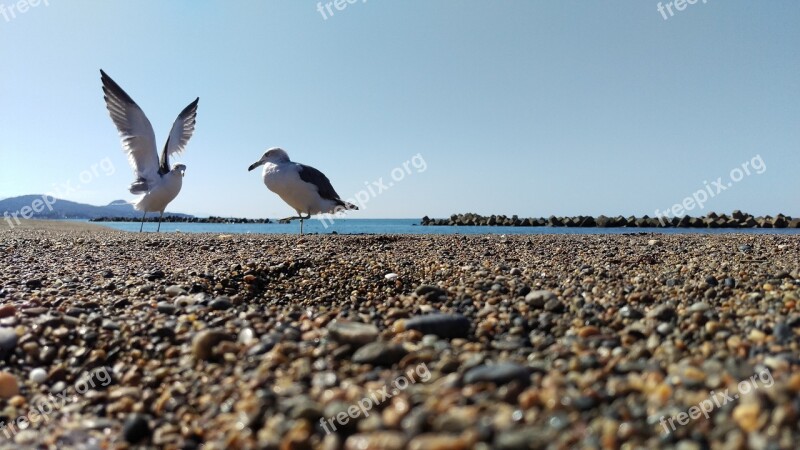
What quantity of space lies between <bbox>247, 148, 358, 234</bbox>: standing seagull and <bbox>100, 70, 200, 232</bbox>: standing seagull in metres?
3.07

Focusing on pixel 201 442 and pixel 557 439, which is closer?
pixel 557 439

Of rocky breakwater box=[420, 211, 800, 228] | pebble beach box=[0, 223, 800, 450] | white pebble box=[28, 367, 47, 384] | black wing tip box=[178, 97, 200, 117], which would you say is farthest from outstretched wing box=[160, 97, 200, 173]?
rocky breakwater box=[420, 211, 800, 228]

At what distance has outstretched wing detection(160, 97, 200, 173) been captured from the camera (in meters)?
14.1

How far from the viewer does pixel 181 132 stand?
1461cm

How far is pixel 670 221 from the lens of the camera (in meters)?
31.4

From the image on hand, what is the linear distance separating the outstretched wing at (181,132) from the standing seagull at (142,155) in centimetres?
26

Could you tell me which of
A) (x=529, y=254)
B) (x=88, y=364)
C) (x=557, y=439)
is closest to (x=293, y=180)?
(x=529, y=254)

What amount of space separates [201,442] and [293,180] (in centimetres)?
898

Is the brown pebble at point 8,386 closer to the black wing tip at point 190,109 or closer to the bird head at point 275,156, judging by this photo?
the bird head at point 275,156

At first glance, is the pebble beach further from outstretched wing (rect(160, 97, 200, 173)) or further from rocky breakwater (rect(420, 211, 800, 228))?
rocky breakwater (rect(420, 211, 800, 228))

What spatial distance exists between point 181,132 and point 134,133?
171cm

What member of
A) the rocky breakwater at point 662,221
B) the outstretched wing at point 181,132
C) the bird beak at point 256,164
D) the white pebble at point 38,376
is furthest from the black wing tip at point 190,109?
the rocky breakwater at point 662,221

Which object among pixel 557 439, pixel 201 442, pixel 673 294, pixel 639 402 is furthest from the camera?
pixel 673 294

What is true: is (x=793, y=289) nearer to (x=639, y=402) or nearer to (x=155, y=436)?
(x=639, y=402)
